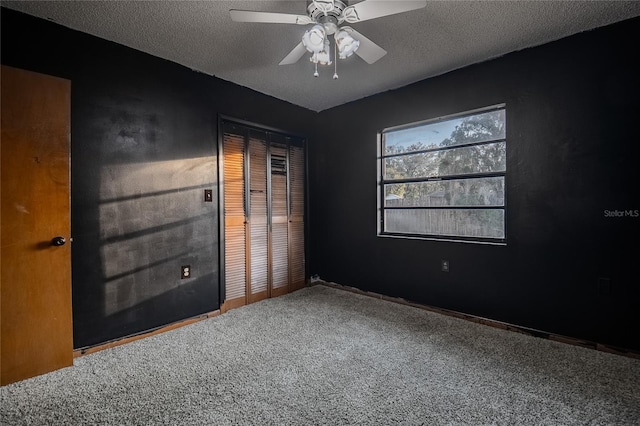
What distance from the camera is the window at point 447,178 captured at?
2863 mm

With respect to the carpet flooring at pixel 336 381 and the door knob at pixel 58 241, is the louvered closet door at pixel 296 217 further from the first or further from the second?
the door knob at pixel 58 241

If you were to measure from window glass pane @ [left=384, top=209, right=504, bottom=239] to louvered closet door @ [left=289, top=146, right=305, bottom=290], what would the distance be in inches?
46.5

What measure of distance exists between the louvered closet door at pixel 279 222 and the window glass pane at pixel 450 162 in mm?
1332

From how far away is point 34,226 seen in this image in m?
2.01

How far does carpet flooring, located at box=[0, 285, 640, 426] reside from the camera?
159 centimetres

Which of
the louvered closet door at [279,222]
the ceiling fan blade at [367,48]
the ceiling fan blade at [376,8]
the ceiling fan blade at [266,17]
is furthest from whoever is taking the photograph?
the louvered closet door at [279,222]

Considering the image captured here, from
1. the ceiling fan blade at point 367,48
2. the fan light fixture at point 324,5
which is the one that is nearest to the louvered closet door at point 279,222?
the ceiling fan blade at point 367,48

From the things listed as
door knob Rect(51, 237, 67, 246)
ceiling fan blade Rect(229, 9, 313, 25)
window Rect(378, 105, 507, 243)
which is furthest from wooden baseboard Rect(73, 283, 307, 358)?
ceiling fan blade Rect(229, 9, 313, 25)

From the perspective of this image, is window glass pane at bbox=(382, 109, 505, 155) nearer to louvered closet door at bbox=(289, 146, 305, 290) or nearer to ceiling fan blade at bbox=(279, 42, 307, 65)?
louvered closet door at bbox=(289, 146, 305, 290)

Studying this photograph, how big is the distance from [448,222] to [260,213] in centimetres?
215

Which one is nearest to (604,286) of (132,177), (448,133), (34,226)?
(448,133)

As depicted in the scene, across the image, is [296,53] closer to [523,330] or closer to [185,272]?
[185,272]

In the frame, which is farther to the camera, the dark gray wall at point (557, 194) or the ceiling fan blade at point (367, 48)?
the dark gray wall at point (557, 194)

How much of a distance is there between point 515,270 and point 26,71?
13.5ft
